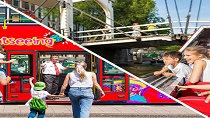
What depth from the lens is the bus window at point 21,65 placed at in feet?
10.1

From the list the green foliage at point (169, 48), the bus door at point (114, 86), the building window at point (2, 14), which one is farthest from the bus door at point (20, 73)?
the green foliage at point (169, 48)

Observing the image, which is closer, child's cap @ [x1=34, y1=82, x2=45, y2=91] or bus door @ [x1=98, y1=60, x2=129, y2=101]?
child's cap @ [x1=34, y1=82, x2=45, y2=91]

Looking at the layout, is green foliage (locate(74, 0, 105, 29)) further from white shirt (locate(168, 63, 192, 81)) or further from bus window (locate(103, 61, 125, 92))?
white shirt (locate(168, 63, 192, 81))

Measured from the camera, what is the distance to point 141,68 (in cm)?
245

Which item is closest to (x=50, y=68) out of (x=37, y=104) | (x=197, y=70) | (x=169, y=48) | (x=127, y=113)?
(x=37, y=104)

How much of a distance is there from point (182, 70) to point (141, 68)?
51 cm

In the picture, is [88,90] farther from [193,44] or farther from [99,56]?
[193,44]

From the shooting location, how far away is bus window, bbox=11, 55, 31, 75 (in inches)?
121

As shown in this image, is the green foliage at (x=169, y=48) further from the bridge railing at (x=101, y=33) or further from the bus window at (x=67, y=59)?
the bus window at (x=67, y=59)

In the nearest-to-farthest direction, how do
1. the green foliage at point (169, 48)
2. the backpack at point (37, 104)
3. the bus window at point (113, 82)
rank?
the green foliage at point (169, 48) → the backpack at point (37, 104) → the bus window at point (113, 82)

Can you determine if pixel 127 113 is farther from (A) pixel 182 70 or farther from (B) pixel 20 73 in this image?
(A) pixel 182 70

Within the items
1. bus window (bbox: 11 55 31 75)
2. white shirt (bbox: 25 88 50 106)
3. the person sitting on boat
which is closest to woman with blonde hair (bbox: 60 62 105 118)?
white shirt (bbox: 25 88 50 106)

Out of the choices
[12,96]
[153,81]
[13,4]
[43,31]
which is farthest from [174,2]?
[12,96]

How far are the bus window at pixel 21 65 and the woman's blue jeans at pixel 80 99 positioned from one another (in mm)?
412
